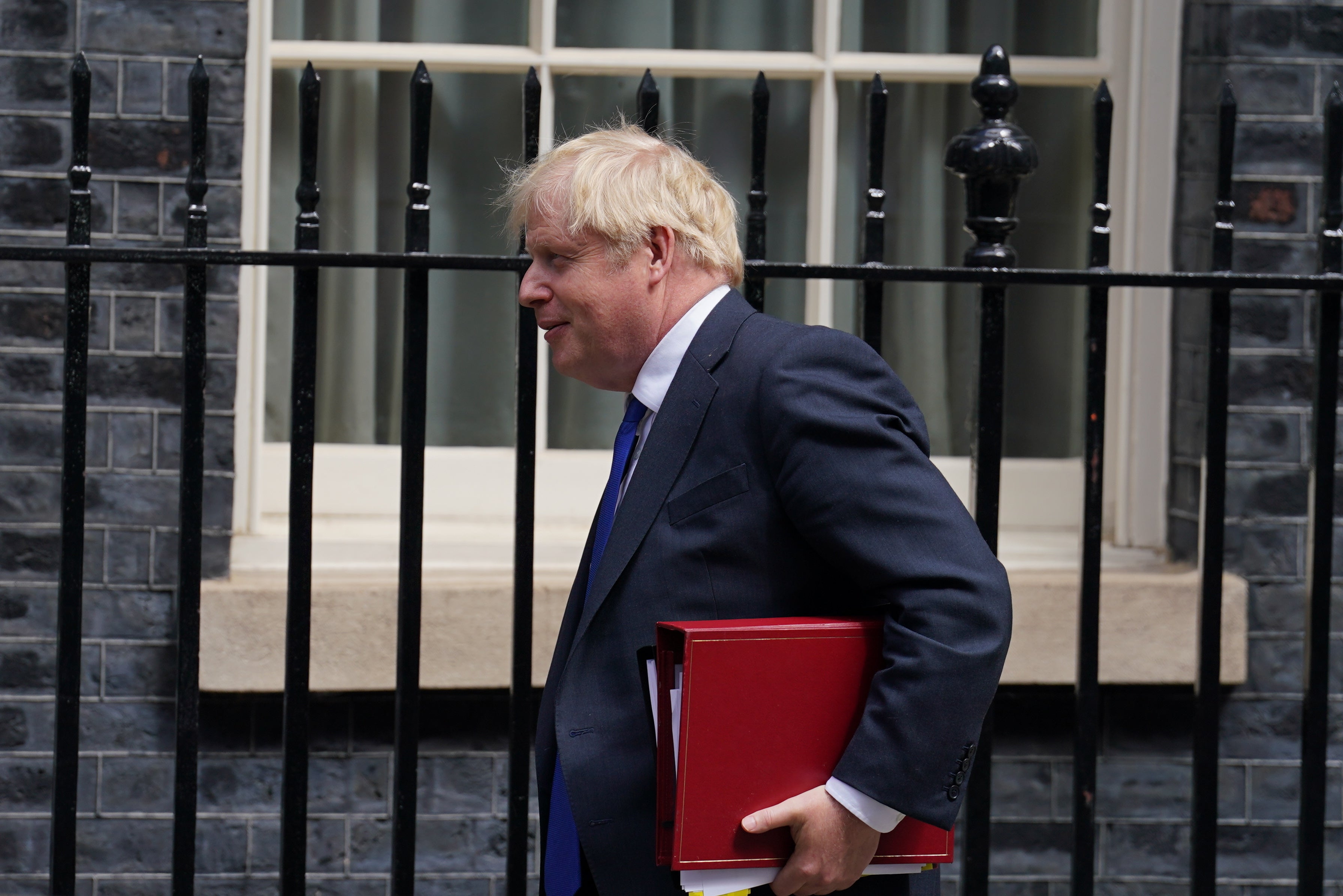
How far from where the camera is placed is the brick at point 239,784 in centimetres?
327

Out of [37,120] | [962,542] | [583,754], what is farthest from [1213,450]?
[37,120]

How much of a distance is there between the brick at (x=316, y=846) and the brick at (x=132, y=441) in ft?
3.01

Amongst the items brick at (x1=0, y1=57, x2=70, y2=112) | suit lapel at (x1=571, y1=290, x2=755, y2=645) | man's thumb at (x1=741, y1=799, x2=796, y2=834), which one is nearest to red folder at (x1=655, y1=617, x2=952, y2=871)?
man's thumb at (x1=741, y1=799, x2=796, y2=834)

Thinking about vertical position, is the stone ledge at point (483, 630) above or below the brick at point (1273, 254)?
below

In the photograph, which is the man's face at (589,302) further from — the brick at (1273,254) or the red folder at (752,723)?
the brick at (1273,254)

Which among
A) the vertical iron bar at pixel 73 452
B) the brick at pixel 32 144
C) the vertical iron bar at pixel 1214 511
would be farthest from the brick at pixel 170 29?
the vertical iron bar at pixel 1214 511

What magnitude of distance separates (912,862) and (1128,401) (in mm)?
2222

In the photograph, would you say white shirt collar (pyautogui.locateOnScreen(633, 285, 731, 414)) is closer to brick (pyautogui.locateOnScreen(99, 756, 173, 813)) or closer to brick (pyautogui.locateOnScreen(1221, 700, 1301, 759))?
brick (pyautogui.locateOnScreen(99, 756, 173, 813))

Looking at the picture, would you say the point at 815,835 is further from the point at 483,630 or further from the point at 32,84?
the point at 32,84

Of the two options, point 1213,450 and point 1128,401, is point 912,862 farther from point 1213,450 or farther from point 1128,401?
point 1128,401

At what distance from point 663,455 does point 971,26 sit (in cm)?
240

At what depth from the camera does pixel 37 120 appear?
319 centimetres

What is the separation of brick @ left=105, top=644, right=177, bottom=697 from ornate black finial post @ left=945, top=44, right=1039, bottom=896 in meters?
1.94

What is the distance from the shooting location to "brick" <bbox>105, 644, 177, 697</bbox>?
3.21m
